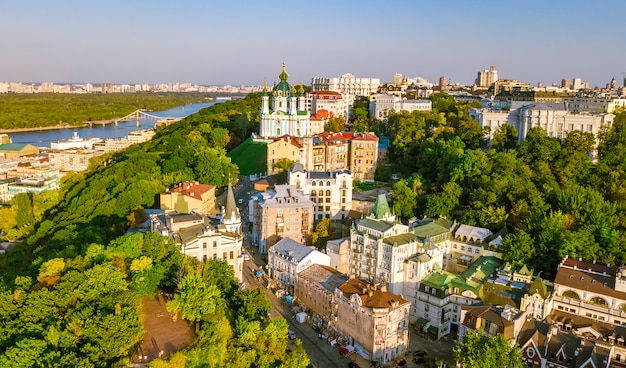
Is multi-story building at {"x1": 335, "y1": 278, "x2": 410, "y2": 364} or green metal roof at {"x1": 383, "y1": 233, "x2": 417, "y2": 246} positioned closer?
multi-story building at {"x1": 335, "y1": 278, "x2": 410, "y2": 364}

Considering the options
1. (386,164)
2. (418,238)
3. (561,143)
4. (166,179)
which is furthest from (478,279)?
(166,179)

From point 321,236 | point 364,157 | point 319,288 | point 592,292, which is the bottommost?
point 319,288

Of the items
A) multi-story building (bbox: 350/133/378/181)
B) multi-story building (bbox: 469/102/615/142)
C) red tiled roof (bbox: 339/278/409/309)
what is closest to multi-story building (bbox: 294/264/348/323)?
red tiled roof (bbox: 339/278/409/309)

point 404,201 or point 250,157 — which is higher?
Result: point 250,157

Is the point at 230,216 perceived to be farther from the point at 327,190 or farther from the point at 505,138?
the point at 505,138

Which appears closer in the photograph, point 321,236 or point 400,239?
point 400,239

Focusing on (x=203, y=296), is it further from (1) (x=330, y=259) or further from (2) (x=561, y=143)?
(2) (x=561, y=143)

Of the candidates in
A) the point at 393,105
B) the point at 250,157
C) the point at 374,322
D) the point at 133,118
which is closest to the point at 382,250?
the point at 374,322

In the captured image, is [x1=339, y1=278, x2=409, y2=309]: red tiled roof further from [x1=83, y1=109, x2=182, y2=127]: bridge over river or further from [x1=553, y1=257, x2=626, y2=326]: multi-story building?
[x1=83, y1=109, x2=182, y2=127]: bridge over river
